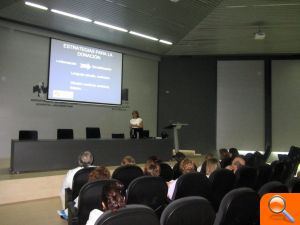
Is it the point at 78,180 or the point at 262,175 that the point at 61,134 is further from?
the point at 262,175

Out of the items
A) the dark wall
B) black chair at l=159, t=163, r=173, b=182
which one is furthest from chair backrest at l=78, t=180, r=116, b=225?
the dark wall

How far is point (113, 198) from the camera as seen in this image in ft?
6.07

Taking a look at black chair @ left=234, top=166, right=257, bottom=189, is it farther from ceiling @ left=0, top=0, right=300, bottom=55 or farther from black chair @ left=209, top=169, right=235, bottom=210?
ceiling @ left=0, top=0, right=300, bottom=55

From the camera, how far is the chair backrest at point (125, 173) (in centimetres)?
345

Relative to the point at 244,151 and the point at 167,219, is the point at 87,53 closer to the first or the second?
the point at 244,151

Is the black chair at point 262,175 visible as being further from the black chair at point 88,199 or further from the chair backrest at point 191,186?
the black chair at point 88,199

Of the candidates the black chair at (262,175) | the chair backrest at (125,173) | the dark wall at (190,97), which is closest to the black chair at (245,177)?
the black chair at (262,175)

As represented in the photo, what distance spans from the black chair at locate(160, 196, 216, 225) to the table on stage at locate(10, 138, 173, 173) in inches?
168

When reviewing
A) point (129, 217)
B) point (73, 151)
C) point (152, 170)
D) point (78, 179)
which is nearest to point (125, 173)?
point (152, 170)

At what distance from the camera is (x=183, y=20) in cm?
768

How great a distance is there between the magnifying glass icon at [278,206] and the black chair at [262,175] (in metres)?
3.26

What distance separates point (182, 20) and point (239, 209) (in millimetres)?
6327

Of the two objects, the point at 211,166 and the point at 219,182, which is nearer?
the point at 219,182

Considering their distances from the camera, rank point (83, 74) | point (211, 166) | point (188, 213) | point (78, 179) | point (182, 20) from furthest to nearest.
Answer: point (83, 74) < point (182, 20) < point (211, 166) < point (78, 179) < point (188, 213)
